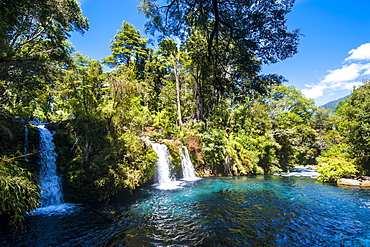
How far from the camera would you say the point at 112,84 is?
8.45 m

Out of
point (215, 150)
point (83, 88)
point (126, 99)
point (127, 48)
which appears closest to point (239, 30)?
point (126, 99)

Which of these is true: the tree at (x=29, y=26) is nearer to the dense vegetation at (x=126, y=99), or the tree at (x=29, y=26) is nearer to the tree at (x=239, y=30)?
the dense vegetation at (x=126, y=99)

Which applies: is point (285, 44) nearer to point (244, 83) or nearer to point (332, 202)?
point (244, 83)

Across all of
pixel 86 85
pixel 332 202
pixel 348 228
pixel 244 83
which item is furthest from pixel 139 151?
pixel 332 202

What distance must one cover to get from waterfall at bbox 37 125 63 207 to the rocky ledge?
15485 mm

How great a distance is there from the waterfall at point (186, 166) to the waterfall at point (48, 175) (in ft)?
25.2

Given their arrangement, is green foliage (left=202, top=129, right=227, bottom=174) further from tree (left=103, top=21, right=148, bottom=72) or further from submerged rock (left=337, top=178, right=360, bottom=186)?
tree (left=103, top=21, right=148, bottom=72)

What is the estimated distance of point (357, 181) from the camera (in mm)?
10352

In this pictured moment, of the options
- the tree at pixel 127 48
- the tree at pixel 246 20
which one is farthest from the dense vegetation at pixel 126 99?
the tree at pixel 127 48

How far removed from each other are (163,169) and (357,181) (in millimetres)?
12071

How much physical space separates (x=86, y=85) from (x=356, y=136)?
1682 centimetres

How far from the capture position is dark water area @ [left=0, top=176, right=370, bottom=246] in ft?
14.1

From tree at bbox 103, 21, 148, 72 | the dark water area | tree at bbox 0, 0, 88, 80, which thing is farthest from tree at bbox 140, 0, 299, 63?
tree at bbox 103, 21, 148, 72

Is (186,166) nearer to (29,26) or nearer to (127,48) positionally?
(29,26)
